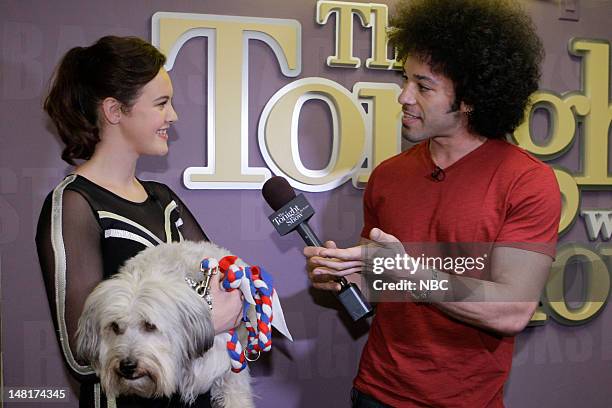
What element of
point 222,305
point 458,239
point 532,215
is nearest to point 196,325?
point 222,305

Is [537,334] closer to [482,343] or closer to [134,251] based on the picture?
[482,343]

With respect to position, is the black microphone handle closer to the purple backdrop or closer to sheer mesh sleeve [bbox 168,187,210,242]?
sheer mesh sleeve [bbox 168,187,210,242]

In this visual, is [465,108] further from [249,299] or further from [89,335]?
[89,335]

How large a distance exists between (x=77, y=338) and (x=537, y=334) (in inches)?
75.6

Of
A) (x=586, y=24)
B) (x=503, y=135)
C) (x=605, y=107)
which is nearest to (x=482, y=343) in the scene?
(x=503, y=135)

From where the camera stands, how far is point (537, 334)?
8.48ft

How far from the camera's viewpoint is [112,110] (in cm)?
149

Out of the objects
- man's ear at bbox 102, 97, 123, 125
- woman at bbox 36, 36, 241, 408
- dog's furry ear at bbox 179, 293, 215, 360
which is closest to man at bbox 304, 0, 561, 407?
dog's furry ear at bbox 179, 293, 215, 360

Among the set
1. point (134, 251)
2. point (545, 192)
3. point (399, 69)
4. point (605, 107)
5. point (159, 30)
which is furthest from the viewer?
point (605, 107)

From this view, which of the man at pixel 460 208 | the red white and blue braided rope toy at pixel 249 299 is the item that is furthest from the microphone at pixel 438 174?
the red white and blue braided rope toy at pixel 249 299

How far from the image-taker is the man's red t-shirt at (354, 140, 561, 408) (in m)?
1.56

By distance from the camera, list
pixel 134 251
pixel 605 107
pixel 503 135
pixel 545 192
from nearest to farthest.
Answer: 1. pixel 134 251
2. pixel 545 192
3. pixel 503 135
4. pixel 605 107

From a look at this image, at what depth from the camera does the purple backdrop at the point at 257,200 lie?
6.61 ft

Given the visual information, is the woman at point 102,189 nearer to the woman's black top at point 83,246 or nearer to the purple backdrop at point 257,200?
the woman's black top at point 83,246
